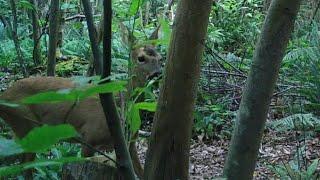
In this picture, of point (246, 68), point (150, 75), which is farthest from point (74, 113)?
point (246, 68)

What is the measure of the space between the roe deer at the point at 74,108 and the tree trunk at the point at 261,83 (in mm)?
2406

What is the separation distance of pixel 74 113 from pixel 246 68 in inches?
167

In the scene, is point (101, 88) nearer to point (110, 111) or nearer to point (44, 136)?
point (44, 136)

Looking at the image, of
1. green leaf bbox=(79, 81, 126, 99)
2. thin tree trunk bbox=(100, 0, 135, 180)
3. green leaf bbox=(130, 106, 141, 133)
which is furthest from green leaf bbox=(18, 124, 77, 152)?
green leaf bbox=(130, 106, 141, 133)

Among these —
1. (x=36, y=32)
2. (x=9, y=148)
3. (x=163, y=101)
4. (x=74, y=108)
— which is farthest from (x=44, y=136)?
(x=36, y=32)

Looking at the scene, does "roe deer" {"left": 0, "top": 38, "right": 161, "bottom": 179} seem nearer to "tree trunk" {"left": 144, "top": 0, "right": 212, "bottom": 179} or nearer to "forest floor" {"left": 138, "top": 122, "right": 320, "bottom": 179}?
"forest floor" {"left": 138, "top": 122, "right": 320, "bottom": 179}

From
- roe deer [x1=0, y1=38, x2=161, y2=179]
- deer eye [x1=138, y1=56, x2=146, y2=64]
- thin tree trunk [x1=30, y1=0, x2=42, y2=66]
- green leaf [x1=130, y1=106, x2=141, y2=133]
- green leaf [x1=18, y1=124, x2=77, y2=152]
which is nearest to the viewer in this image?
green leaf [x1=18, y1=124, x2=77, y2=152]

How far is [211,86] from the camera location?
8.56 meters

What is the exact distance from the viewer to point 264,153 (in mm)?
6621

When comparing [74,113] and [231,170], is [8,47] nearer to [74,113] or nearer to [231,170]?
[74,113]

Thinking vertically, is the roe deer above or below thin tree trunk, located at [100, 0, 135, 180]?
below

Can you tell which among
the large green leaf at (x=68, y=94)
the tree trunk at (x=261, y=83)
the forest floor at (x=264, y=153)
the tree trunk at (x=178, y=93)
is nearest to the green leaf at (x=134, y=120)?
the tree trunk at (x=178, y=93)

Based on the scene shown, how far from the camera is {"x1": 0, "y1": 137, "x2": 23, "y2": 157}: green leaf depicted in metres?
0.77

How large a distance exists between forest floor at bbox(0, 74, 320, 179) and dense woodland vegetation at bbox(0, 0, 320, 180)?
0.05 ft
